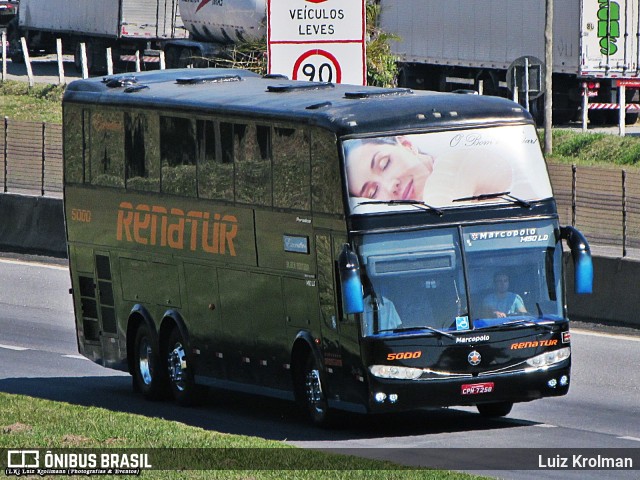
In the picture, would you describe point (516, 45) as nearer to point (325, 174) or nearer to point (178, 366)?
point (178, 366)

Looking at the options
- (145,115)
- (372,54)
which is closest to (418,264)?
(145,115)

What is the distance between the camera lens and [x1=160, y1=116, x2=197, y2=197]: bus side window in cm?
1744

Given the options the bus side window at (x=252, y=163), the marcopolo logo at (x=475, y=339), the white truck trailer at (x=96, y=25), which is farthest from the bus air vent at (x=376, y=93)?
the white truck trailer at (x=96, y=25)

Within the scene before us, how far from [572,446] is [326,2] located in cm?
649

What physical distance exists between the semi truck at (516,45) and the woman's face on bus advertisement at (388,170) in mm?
25470

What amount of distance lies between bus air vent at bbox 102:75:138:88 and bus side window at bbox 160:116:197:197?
1.58 metres

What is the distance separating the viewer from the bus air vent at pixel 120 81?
19.4 meters

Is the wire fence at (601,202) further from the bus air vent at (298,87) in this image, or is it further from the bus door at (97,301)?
the bus door at (97,301)

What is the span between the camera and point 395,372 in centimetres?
1484

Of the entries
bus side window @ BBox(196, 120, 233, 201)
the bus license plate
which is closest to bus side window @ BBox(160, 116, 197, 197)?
bus side window @ BBox(196, 120, 233, 201)

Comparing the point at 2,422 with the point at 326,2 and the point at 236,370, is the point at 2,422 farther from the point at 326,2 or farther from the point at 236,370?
the point at 326,2

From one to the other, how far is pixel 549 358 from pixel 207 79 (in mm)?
5714

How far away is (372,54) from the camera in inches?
1371

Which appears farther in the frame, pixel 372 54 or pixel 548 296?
pixel 372 54
